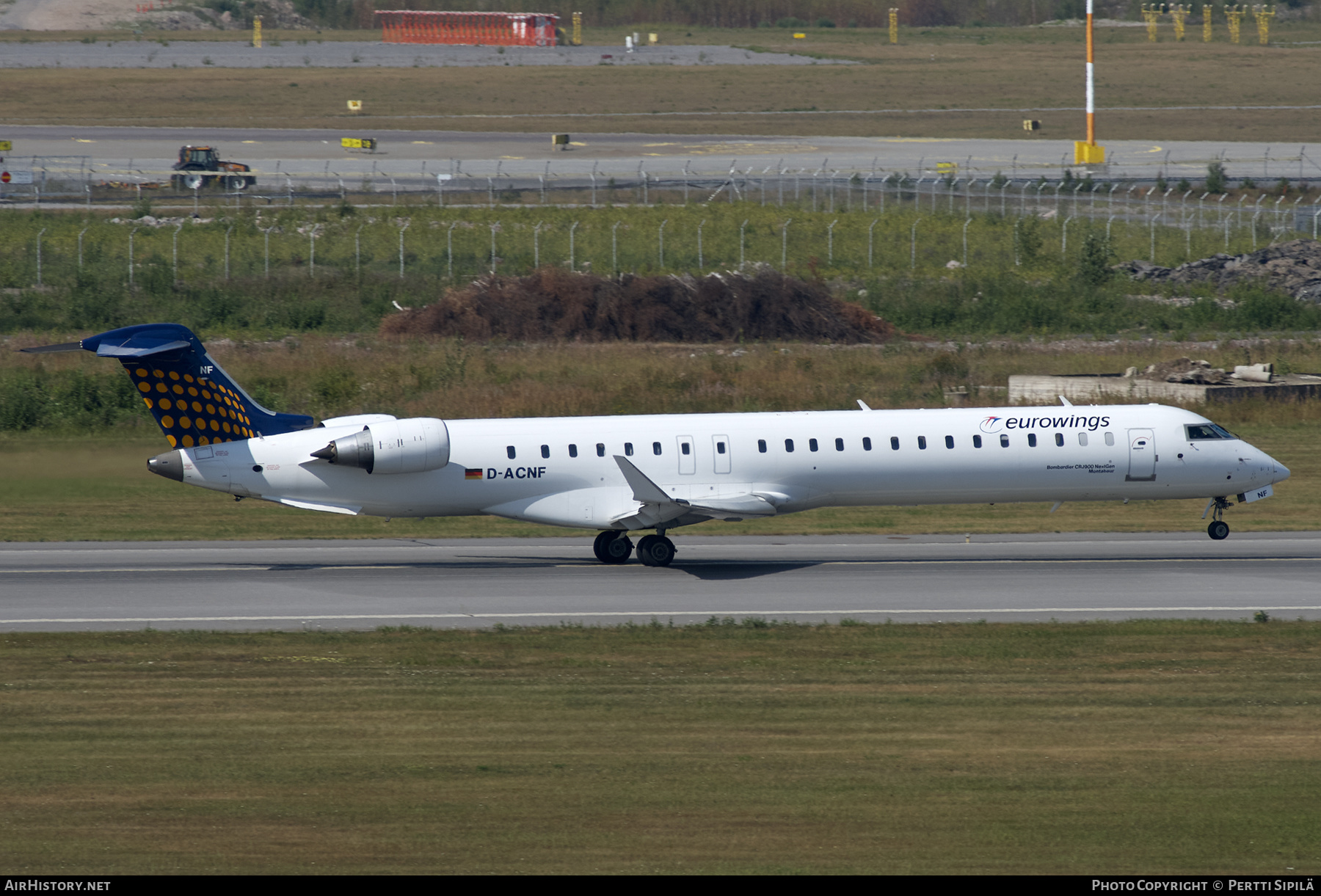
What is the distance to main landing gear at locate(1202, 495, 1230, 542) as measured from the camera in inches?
1287

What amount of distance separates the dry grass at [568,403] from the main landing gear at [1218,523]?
2.55 m

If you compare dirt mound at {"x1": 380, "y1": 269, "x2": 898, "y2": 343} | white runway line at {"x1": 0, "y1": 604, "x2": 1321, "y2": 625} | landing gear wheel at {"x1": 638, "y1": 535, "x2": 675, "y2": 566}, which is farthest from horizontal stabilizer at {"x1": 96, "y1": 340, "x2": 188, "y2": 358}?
dirt mound at {"x1": 380, "y1": 269, "x2": 898, "y2": 343}

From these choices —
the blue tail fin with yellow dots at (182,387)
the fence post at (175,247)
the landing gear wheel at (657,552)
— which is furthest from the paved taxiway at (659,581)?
the fence post at (175,247)

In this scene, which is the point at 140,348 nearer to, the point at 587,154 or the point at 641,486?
the point at 641,486

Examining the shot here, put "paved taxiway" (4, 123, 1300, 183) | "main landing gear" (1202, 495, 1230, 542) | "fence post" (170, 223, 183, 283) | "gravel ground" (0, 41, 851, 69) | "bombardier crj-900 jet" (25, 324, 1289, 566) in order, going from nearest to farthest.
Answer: "bombardier crj-900 jet" (25, 324, 1289, 566) → "main landing gear" (1202, 495, 1230, 542) → "fence post" (170, 223, 183, 283) → "paved taxiway" (4, 123, 1300, 183) → "gravel ground" (0, 41, 851, 69)

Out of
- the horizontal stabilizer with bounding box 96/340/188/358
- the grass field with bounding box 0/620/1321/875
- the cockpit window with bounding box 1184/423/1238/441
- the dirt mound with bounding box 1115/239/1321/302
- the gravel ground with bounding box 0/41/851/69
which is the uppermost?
the gravel ground with bounding box 0/41/851/69

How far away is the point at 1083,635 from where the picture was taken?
80.1 ft

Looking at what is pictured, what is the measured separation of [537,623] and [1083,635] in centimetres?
887

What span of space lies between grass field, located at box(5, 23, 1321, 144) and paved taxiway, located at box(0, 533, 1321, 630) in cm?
7563

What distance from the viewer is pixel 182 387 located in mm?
29188

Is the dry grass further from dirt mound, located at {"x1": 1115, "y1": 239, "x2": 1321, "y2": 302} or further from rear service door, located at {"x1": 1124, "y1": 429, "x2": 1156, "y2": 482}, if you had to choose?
dirt mound, located at {"x1": 1115, "y1": 239, "x2": 1321, "y2": 302}

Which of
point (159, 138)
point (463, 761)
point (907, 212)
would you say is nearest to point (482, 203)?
point (907, 212)

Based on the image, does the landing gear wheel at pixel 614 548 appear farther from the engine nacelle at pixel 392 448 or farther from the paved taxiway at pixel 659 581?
the engine nacelle at pixel 392 448

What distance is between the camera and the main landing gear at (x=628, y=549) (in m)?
30.9
